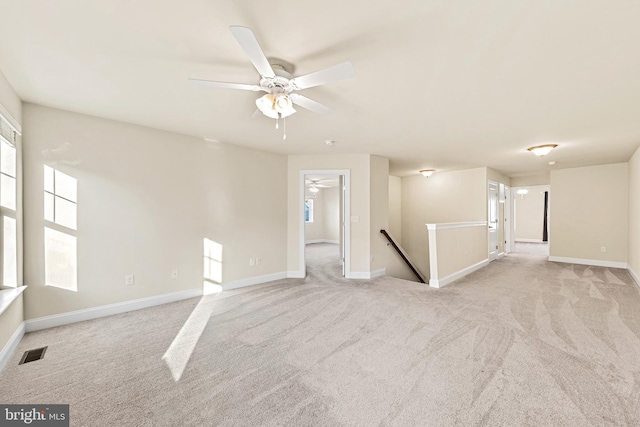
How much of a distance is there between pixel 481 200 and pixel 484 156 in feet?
5.35

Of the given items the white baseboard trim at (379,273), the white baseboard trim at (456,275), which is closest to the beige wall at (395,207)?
the white baseboard trim at (456,275)

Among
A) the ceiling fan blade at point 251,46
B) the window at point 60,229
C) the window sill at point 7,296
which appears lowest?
the window sill at point 7,296

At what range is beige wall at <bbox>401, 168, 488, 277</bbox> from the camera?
6.65 m

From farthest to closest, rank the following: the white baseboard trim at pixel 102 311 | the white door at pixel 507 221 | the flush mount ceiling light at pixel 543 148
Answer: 1. the white door at pixel 507 221
2. the flush mount ceiling light at pixel 543 148
3. the white baseboard trim at pixel 102 311

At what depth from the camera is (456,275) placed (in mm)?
5109

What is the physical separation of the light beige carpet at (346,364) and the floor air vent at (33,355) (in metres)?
0.06

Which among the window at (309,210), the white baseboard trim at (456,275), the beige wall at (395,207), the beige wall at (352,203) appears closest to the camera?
the white baseboard trim at (456,275)

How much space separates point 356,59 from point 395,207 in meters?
6.66

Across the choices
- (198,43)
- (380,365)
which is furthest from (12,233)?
(380,365)

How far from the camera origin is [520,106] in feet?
9.25

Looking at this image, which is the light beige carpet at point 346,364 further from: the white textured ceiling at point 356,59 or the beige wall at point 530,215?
the beige wall at point 530,215

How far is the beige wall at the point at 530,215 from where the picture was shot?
11.0m

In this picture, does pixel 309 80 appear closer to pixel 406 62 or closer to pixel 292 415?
pixel 406 62

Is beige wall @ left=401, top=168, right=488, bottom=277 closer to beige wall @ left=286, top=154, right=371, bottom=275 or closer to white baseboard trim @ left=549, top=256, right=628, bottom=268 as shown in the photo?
white baseboard trim @ left=549, top=256, right=628, bottom=268
